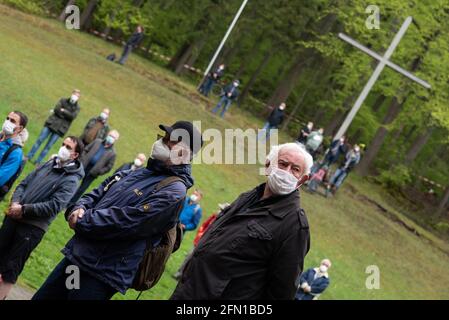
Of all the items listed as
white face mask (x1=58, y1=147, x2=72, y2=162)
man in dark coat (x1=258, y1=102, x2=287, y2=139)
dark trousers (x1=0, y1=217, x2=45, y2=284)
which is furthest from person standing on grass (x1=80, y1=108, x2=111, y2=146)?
man in dark coat (x1=258, y1=102, x2=287, y2=139)

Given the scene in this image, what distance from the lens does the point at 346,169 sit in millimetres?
27547

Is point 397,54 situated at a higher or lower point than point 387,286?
higher

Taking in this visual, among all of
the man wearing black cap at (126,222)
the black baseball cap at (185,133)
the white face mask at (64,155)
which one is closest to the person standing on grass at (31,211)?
the white face mask at (64,155)

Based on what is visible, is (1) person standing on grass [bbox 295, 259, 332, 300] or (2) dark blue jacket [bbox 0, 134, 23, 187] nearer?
(2) dark blue jacket [bbox 0, 134, 23, 187]

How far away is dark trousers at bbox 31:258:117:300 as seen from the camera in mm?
5539

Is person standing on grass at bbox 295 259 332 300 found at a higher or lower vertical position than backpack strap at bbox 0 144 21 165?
lower

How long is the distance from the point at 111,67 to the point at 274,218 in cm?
2682

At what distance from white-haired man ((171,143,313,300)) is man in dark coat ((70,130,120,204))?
9.53 meters

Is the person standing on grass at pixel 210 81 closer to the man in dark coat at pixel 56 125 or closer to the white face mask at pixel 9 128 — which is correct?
the man in dark coat at pixel 56 125

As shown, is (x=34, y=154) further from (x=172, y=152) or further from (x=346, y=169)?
(x=346, y=169)

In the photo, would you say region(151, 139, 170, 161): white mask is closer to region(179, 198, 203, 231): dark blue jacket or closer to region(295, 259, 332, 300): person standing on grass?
region(179, 198, 203, 231): dark blue jacket

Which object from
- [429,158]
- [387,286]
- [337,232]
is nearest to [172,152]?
[387,286]

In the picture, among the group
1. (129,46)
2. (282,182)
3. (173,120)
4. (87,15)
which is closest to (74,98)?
(173,120)
